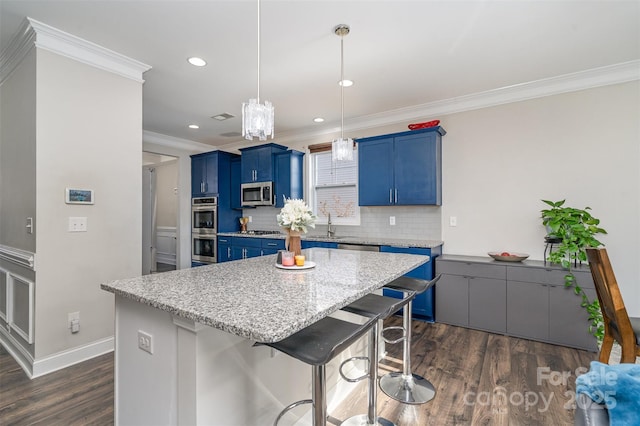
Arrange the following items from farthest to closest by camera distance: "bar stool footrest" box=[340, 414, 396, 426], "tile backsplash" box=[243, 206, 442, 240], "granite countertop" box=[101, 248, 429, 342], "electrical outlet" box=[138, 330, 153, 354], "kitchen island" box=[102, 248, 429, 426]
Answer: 1. "tile backsplash" box=[243, 206, 442, 240]
2. "bar stool footrest" box=[340, 414, 396, 426]
3. "electrical outlet" box=[138, 330, 153, 354]
4. "kitchen island" box=[102, 248, 429, 426]
5. "granite countertop" box=[101, 248, 429, 342]

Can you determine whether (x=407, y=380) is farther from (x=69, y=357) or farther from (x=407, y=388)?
(x=69, y=357)

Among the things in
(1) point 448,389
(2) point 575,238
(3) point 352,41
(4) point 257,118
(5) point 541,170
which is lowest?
(1) point 448,389

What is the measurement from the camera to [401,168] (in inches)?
152

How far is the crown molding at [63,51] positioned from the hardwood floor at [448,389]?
252 centimetres

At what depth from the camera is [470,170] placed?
369 cm

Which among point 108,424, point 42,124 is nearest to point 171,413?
point 108,424

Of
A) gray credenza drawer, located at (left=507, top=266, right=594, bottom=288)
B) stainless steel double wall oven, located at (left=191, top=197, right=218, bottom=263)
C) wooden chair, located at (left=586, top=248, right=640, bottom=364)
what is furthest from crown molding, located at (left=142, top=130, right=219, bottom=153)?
wooden chair, located at (left=586, top=248, right=640, bottom=364)

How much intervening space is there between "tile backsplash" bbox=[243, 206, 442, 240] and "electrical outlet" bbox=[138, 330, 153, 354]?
338 centimetres

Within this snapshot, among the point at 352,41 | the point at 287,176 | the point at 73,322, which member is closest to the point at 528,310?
the point at 352,41

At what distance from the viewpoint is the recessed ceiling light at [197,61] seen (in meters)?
2.76

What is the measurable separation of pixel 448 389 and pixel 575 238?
6.28 feet

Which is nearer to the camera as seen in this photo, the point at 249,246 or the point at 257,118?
the point at 257,118

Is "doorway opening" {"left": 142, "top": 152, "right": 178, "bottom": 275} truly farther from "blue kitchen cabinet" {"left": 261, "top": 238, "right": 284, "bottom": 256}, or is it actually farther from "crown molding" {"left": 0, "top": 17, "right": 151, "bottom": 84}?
"crown molding" {"left": 0, "top": 17, "right": 151, "bottom": 84}

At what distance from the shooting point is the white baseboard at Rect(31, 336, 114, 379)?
7.45 ft
